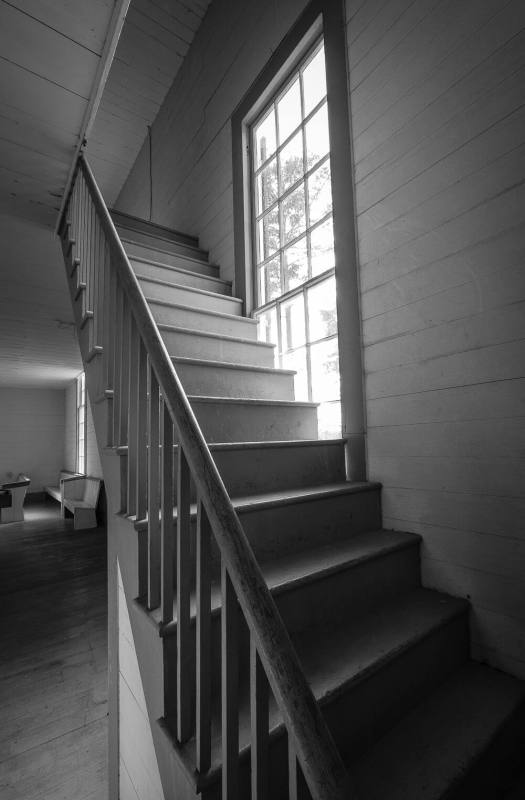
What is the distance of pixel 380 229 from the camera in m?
1.78

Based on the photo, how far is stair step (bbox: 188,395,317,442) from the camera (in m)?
1.74

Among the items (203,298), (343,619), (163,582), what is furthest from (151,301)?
(343,619)

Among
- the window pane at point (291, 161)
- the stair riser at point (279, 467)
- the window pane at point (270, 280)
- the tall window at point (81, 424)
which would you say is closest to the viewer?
the stair riser at point (279, 467)

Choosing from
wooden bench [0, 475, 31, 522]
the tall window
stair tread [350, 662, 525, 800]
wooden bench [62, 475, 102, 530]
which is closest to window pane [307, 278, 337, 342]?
stair tread [350, 662, 525, 800]

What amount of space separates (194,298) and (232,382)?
2.88 ft

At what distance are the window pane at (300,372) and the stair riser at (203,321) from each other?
0.29 metres

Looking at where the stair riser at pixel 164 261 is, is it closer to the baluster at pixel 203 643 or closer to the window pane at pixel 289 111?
the window pane at pixel 289 111

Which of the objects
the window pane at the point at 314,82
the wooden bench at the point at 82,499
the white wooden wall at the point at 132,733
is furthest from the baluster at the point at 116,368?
the wooden bench at the point at 82,499

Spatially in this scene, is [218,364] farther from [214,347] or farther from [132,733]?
[132,733]

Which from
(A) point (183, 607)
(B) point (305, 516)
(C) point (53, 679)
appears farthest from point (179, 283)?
(C) point (53, 679)

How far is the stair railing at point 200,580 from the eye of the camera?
0.57m

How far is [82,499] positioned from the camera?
8.30 metres

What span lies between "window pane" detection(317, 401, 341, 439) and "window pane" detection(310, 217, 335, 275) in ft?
2.59

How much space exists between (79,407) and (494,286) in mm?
9950
